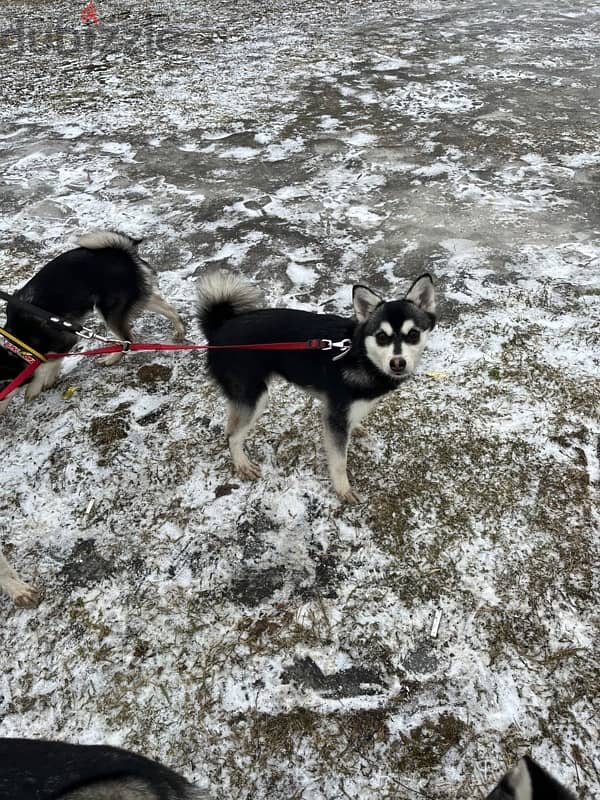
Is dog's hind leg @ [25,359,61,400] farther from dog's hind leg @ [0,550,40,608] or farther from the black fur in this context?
dog's hind leg @ [0,550,40,608]

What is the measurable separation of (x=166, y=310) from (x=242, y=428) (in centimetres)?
189

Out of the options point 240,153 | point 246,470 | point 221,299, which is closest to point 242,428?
point 246,470

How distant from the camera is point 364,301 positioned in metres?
3.41

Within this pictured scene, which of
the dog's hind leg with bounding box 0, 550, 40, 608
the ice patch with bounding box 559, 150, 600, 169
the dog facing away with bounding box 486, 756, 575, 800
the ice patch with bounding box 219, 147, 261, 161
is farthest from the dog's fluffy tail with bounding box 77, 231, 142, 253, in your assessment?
the ice patch with bounding box 559, 150, 600, 169

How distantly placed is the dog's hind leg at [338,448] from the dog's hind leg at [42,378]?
2709 millimetres

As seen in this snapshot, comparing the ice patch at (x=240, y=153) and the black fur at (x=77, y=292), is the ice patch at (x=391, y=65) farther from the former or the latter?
the black fur at (x=77, y=292)

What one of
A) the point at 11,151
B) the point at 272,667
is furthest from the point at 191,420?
the point at 11,151

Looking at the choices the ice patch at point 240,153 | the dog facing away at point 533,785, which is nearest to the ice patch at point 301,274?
the ice patch at point 240,153

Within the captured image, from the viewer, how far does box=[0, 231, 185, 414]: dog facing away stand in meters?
4.48

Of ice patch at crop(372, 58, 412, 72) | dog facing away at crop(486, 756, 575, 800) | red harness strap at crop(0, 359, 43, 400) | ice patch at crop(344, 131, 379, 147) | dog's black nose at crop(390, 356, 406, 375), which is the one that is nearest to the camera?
dog facing away at crop(486, 756, 575, 800)

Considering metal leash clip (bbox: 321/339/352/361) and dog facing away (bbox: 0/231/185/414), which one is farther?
dog facing away (bbox: 0/231/185/414)

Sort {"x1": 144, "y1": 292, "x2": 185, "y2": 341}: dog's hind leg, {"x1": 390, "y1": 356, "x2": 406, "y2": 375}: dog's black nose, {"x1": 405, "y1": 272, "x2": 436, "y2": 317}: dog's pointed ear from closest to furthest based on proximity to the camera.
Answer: {"x1": 390, "y1": 356, "x2": 406, "y2": 375}: dog's black nose
{"x1": 405, "y1": 272, "x2": 436, "y2": 317}: dog's pointed ear
{"x1": 144, "y1": 292, "x2": 185, "y2": 341}: dog's hind leg

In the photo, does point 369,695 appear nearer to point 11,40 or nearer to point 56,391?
point 56,391

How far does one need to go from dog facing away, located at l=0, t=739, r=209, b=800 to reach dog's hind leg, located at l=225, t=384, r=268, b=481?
2.19m
